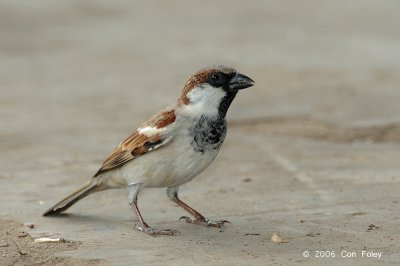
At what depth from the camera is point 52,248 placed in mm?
5824

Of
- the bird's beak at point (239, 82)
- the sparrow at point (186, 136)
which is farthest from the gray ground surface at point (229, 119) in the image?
the bird's beak at point (239, 82)

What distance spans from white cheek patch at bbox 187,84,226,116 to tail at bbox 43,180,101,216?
106 centimetres

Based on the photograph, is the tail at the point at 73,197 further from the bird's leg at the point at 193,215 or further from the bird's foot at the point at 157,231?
the bird's foot at the point at 157,231

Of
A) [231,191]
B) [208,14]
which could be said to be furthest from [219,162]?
[208,14]

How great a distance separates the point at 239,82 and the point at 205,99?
0.82 feet

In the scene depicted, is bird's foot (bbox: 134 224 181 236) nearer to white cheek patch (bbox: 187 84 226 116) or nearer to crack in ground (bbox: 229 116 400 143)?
white cheek patch (bbox: 187 84 226 116)

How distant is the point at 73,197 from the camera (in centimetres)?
674

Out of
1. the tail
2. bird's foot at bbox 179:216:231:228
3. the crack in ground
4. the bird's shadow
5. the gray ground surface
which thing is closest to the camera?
the gray ground surface

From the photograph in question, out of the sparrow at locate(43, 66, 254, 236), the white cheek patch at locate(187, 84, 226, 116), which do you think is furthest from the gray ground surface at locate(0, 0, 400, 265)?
the white cheek patch at locate(187, 84, 226, 116)

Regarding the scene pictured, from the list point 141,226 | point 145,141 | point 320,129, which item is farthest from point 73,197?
point 320,129

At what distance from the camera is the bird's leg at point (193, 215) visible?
21.1 feet

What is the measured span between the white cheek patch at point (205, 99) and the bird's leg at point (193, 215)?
765 mm

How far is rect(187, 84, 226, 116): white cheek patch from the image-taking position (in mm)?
6180

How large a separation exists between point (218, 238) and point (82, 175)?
2278 mm
